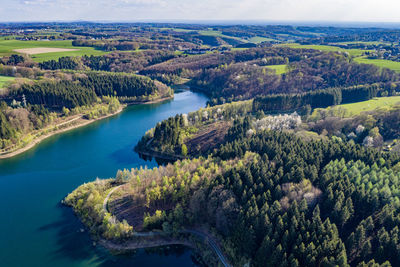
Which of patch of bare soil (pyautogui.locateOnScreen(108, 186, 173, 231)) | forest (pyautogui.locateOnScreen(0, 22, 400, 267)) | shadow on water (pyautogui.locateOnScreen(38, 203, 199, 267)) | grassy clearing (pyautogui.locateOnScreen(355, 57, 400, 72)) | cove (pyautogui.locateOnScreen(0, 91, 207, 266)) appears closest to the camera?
forest (pyautogui.locateOnScreen(0, 22, 400, 267))

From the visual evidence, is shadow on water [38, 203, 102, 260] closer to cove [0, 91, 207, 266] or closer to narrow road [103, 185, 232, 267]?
cove [0, 91, 207, 266]

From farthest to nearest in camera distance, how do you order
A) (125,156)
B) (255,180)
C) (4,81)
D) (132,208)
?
1. (4,81)
2. (125,156)
3. (132,208)
4. (255,180)

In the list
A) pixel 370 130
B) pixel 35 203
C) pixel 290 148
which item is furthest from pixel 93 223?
pixel 370 130

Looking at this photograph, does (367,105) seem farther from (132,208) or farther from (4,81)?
(4,81)

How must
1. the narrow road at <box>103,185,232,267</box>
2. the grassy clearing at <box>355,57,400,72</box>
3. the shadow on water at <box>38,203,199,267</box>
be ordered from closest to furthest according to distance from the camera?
the narrow road at <box>103,185,232,267</box>, the shadow on water at <box>38,203,199,267</box>, the grassy clearing at <box>355,57,400,72</box>

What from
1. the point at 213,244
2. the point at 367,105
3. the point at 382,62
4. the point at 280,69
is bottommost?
the point at 213,244

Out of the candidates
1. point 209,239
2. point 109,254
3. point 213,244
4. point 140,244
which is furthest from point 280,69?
point 109,254

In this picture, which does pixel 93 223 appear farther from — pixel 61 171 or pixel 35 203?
pixel 61 171

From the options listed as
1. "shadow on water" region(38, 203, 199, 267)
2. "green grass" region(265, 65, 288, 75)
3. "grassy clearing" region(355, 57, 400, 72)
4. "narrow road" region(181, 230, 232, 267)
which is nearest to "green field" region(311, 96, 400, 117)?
"grassy clearing" region(355, 57, 400, 72)
